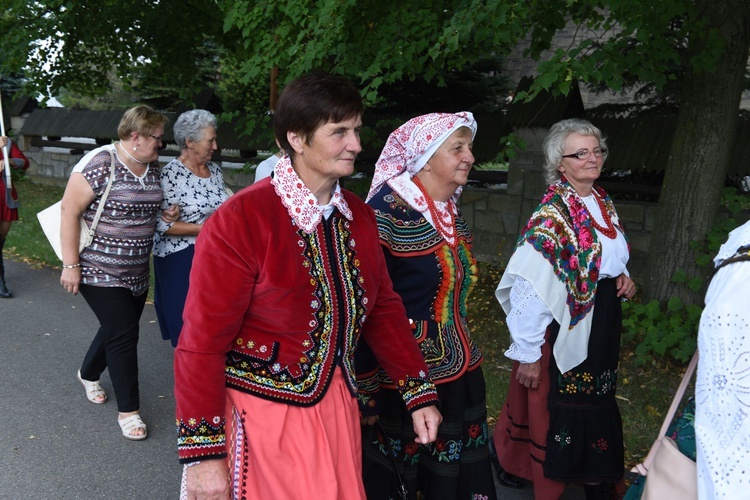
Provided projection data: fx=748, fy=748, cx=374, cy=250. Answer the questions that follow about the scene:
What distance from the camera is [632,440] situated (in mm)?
4508

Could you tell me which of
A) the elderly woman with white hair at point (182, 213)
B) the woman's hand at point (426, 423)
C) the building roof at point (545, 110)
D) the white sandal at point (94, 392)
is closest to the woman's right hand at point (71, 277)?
the elderly woman with white hair at point (182, 213)

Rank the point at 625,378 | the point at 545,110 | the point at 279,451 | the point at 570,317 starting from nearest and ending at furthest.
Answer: the point at 279,451 → the point at 570,317 → the point at 625,378 → the point at 545,110

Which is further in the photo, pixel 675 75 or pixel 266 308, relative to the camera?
pixel 675 75

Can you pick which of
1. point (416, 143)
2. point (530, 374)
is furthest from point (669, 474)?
point (416, 143)

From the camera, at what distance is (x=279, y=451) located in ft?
6.98

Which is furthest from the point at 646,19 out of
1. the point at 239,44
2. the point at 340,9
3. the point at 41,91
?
the point at 41,91

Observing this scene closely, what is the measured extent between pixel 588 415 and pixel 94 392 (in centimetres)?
329

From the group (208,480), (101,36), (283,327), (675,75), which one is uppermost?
(101,36)

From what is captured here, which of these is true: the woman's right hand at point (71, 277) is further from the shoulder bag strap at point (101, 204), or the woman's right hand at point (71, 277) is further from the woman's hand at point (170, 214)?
the woman's hand at point (170, 214)

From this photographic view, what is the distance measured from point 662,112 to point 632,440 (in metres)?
4.68

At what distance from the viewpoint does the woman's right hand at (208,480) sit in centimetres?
207

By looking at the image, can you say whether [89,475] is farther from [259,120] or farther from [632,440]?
[259,120]

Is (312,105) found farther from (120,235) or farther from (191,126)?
(191,126)

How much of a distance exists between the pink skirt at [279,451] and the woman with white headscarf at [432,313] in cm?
71
